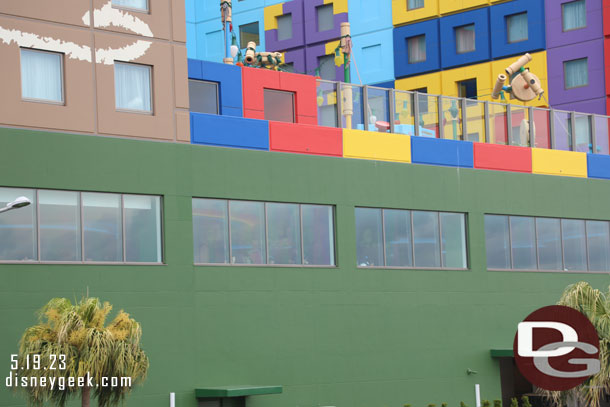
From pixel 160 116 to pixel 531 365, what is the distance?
1962cm

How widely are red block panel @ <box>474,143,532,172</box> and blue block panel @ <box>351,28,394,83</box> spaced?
18.6m

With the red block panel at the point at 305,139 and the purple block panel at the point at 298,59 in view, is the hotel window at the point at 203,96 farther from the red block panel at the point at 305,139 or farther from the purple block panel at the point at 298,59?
the purple block panel at the point at 298,59

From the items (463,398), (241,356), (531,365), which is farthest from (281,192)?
(531,365)

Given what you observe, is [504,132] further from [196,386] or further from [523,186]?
[196,386]

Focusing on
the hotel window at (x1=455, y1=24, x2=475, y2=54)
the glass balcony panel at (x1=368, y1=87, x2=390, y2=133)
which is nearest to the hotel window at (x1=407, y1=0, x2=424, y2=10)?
the hotel window at (x1=455, y1=24, x2=475, y2=54)

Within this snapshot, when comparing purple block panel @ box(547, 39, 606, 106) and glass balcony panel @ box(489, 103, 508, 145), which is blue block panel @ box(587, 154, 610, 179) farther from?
purple block panel @ box(547, 39, 606, 106)

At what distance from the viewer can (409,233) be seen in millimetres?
32219

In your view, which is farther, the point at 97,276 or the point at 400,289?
the point at 400,289

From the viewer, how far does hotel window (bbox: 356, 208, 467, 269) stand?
31.0 meters

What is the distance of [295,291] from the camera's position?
28625mm

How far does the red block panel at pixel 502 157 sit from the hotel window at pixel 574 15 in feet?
48.5

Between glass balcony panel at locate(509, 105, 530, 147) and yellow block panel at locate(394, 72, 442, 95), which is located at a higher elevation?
yellow block panel at locate(394, 72, 442, 95)

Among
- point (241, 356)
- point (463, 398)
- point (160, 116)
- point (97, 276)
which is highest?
point (160, 116)

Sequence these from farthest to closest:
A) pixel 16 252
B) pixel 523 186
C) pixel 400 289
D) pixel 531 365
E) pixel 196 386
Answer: pixel 523 186, pixel 400 289, pixel 196 386, pixel 16 252, pixel 531 365
